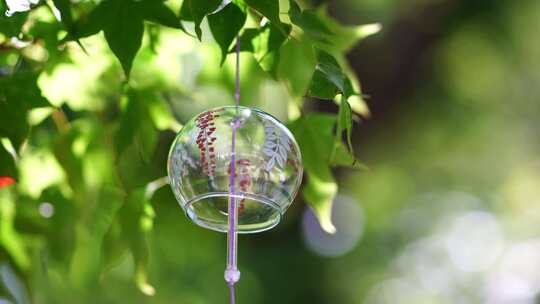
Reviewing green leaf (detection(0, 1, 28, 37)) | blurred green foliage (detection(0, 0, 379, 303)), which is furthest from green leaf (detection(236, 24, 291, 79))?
green leaf (detection(0, 1, 28, 37))

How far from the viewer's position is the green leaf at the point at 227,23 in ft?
4.70

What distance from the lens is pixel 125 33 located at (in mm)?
1494

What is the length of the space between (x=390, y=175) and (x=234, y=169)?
164 inches

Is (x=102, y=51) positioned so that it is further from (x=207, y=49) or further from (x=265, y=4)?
(x=265, y=4)

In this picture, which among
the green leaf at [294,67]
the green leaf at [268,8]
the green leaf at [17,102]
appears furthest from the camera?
the green leaf at [294,67]

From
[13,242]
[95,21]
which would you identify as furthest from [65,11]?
[13,242]

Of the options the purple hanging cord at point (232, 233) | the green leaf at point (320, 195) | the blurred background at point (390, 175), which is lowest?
the blurred background at point (390, 175)

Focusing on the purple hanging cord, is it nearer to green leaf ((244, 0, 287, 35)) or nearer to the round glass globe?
the round glass globe

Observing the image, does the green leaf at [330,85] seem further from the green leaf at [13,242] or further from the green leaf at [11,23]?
the green leaf at [13,242]

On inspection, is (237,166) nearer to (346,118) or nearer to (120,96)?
(346,118)

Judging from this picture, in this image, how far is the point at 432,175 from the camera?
5.86 meters

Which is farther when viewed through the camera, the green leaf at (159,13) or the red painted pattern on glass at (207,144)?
the green leaf at (159,13)

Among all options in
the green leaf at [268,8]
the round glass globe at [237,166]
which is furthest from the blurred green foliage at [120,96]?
the round glass globe at [237,166]

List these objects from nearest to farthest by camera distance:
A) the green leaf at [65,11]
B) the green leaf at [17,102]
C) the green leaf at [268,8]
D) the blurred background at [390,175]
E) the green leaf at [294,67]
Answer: the green leaf at [268,8] → the green leaf at [65,11] → the green leaf at [17,102] → the green leaf at [294,67] → the blurred background at [390,175]
